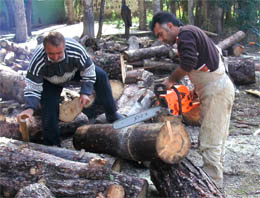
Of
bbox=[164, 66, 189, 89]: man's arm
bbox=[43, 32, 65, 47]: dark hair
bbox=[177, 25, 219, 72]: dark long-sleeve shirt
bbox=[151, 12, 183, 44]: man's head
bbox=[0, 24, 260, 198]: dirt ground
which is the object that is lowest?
bbox=[0, 24, 260, 198]: dirt ground

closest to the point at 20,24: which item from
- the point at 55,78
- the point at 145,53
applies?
the point at 145,53

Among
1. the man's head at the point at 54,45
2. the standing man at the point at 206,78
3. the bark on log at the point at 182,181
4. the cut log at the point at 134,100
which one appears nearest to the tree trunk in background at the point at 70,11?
the cut log at the point at 134,100

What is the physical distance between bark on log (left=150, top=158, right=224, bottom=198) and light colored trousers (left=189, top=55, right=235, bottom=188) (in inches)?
17.1

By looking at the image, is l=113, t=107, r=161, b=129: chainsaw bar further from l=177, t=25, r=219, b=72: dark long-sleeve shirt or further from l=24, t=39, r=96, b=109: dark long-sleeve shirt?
l=24, t=39, r=96, b=109: dark long-sleeve shirt

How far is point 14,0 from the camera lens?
11625mm

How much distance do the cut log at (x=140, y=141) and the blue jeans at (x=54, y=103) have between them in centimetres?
38

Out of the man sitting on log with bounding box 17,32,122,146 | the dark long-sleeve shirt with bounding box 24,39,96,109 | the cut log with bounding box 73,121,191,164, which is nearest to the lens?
the cut log with bounding box 73,121,191,164

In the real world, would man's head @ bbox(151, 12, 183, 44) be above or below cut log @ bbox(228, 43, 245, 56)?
above

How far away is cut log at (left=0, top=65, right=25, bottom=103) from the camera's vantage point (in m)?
5.05

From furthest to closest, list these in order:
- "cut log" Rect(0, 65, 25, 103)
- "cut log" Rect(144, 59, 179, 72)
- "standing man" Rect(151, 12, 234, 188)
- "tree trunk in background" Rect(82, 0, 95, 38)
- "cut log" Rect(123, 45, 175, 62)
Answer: "tree trunk in background" Rect(82, 0, 95, 38)
"cut log" Rect(123, 45, 175, 62)
"cut log" Rect(144, 59, 179, 72)
"cut log" Rect(0, 65, 25, 103)
"standing man" Rect(151, 12, 234, 188)

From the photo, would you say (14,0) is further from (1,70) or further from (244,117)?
(244,117)

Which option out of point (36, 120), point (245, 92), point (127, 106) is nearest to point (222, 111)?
point (127, 106)

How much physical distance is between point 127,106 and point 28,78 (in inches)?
61.2

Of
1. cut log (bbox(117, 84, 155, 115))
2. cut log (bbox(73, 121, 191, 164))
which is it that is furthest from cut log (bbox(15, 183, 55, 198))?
cut log (bbox(117, 84, 155, 115))
